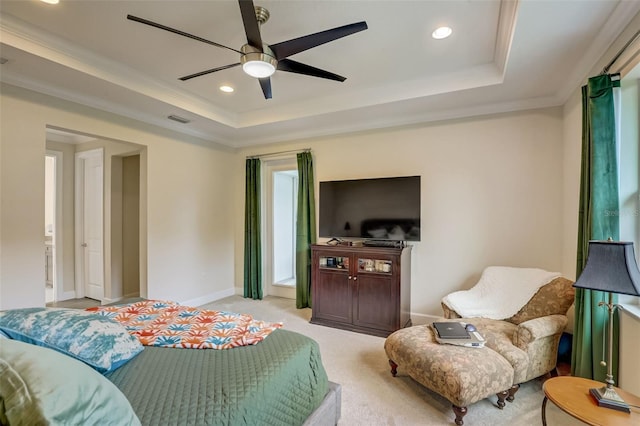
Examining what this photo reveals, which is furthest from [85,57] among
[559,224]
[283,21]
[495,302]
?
[559,224]

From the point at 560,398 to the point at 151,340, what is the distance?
221cm

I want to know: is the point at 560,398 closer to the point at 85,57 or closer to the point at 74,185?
the point at 85,57

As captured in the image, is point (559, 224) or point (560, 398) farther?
point (559, 224)

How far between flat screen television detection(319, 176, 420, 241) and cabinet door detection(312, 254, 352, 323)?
0.47 meters

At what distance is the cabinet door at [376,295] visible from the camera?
11.1 ft

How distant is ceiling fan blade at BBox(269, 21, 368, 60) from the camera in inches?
75.2

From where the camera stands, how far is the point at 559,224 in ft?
10.5

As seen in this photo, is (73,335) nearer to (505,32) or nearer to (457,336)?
(457,336)

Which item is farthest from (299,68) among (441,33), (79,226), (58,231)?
(58,231)

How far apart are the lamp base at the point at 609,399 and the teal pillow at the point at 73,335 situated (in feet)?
7.73

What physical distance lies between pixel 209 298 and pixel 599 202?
4.82 meters

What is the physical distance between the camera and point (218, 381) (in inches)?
53.2

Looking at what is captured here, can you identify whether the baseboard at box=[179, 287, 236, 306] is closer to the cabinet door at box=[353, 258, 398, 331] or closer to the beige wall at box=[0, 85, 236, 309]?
the beige wall at box=[0, 85, 236, 309]

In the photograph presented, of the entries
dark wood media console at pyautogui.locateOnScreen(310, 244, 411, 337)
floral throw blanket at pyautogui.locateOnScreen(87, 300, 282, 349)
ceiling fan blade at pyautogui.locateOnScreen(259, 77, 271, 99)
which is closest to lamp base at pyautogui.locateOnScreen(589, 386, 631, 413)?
floral throw blanket at pyautogui.locateOnScreen(87, 300, 282, 349)
